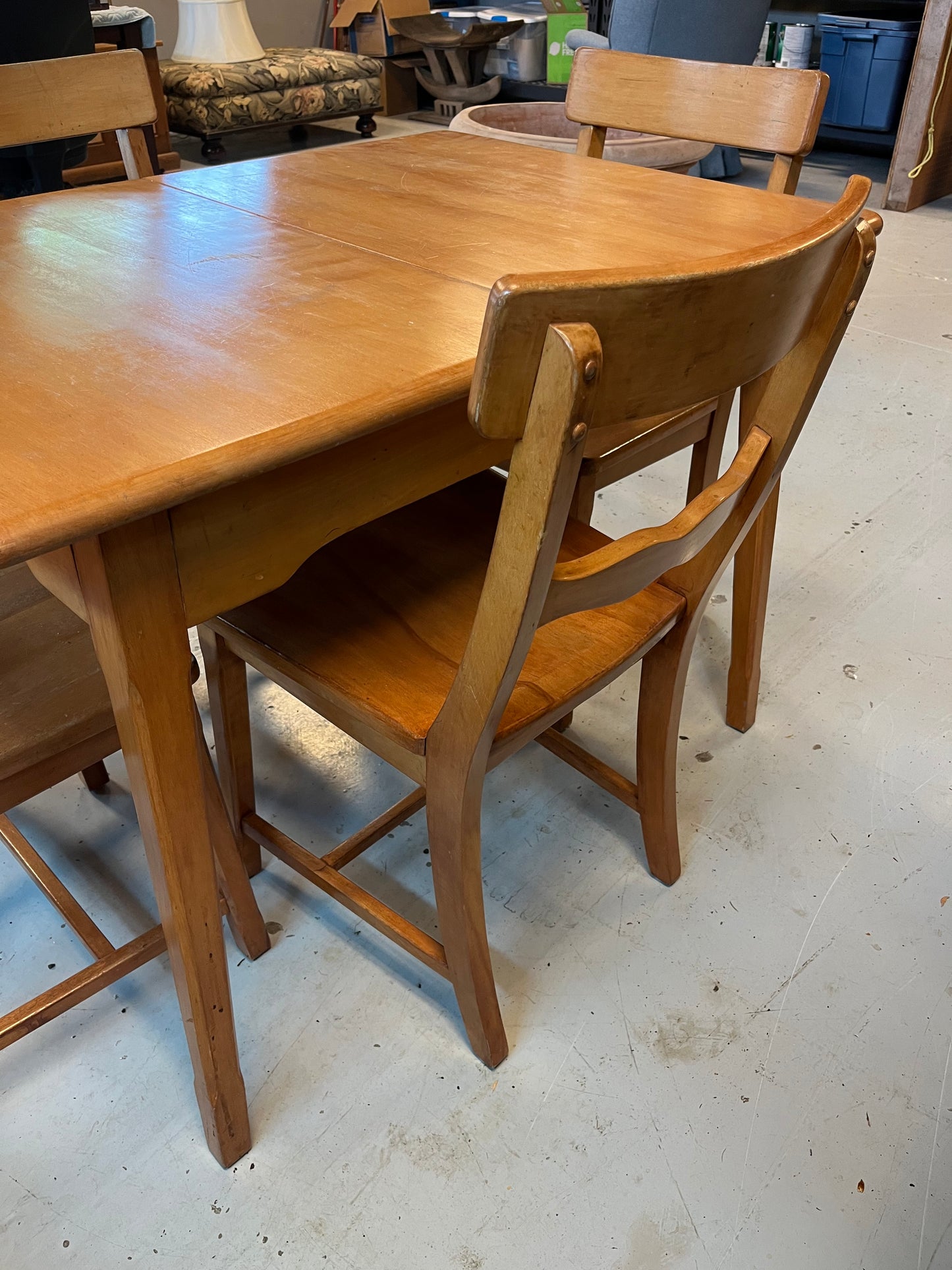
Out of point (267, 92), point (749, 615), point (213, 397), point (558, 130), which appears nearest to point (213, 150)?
point (267, 92)

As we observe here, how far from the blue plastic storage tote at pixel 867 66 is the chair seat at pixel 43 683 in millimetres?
4585

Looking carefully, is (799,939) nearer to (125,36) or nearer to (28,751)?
(28,751)

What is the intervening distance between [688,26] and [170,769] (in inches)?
150

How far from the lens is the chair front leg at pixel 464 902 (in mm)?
936

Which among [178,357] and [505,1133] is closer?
[178,357]

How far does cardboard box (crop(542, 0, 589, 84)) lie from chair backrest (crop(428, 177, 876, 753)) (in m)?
4.89

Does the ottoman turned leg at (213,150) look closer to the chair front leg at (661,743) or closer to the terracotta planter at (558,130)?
the terracotta planter at (558,130)

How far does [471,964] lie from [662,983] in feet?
1.02

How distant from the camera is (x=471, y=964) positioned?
1.06m

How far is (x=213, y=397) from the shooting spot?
75 cm

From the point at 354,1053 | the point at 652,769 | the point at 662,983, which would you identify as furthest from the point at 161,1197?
the point at 652,769

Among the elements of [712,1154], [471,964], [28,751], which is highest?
[28,751]

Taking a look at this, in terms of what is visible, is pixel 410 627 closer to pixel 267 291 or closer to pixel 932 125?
pixel 267 291

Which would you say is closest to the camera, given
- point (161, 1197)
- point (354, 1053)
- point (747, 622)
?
point (161, 1197)
